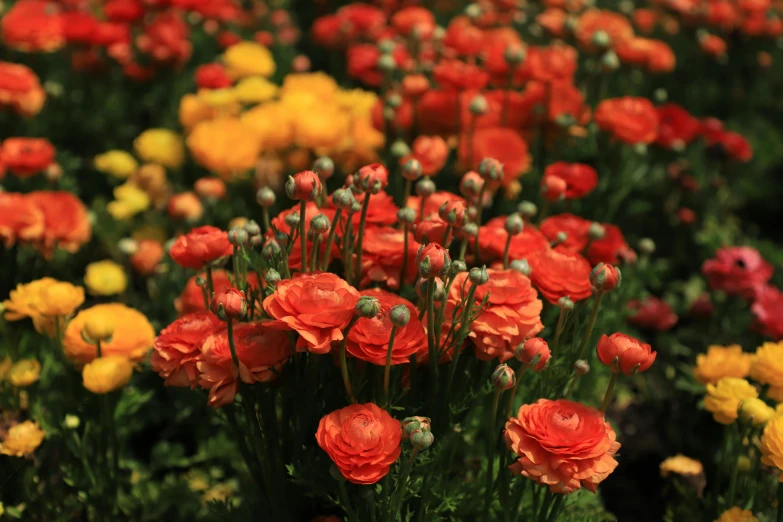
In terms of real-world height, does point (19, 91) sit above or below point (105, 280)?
above

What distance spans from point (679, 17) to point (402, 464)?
312 centimetres

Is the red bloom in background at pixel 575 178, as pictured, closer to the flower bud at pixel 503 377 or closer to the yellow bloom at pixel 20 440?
the flower bud at pixel 503 377

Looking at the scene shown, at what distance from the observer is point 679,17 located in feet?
12.1

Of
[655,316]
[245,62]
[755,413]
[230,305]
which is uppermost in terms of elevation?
[230,305]

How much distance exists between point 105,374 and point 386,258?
0.56m

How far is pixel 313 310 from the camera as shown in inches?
44.4

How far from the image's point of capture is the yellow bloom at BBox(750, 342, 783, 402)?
5.17 ft

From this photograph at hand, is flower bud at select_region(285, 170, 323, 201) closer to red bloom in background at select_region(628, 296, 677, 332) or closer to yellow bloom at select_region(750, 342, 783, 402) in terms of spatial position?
yellow bloom at select_region(750, 342, 783, 402)

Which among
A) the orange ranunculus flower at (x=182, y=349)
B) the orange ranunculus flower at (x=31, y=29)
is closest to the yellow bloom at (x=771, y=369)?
the orange ranunculus flower at (x=182, y=349)

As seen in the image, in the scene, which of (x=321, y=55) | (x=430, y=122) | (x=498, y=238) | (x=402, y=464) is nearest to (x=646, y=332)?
(x=430, y=122)

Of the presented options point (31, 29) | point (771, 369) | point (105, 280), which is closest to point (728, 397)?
point (771, 369)

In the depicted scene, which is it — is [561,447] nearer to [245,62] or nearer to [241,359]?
[241,359]

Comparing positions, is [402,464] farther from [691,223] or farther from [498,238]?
[691,223]

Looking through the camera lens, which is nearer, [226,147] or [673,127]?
[226,147]
